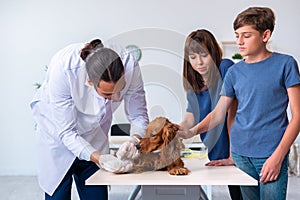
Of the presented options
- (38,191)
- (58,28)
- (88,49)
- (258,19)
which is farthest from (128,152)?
(58,28)

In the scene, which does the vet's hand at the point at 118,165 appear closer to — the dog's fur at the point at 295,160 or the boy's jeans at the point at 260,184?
the boy's jeans at the point at 260,184

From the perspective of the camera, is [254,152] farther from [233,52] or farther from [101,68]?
[233,52]

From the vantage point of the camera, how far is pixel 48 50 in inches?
145

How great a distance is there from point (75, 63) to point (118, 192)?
181cm

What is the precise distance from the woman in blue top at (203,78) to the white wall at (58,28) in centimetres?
236

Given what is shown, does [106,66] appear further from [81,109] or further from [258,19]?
[258,19]

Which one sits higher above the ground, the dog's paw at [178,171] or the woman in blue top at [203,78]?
the woman in blue top at [203,78]

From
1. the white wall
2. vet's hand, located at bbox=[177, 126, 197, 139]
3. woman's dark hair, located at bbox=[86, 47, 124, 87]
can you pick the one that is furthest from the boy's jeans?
the white wall

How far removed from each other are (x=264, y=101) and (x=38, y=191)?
2435 millimetres

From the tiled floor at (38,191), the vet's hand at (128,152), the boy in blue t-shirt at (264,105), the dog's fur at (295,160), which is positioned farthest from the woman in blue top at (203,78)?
the dog's fur at (295,160)

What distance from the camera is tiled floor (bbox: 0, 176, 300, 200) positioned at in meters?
2.71

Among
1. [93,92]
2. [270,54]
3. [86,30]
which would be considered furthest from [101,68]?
[86,30]

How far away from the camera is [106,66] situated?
3.44 feet

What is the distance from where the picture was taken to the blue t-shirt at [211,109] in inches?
49.7
